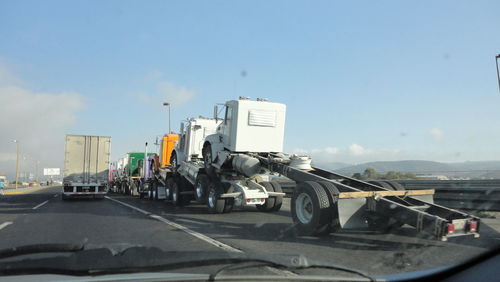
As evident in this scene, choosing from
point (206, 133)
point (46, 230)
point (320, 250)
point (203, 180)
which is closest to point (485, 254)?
point (320, 250)

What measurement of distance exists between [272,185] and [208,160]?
91.2 inches

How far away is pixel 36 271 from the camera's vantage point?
122 inches

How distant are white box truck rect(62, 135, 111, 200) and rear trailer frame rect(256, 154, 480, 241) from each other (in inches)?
645

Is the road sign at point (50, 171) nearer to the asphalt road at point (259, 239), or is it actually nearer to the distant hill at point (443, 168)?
the distant hill at point (443, 168)

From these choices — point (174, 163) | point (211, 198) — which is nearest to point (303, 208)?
point (211, 198)

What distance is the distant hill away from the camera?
12.9 m

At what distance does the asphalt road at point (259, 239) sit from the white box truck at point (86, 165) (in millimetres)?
10939

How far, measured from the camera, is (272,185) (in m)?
13.3

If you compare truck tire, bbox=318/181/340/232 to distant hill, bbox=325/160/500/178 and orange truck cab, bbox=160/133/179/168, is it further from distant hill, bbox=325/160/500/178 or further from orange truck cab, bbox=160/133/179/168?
orange truck cab, bbox=160/133/179/168

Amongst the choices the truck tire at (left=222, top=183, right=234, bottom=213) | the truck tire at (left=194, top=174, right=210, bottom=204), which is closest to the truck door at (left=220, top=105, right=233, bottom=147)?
the truck tire at (left=222, top=183, right=234, bottom=213)

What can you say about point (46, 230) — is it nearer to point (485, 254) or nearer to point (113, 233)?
point (113, 233)

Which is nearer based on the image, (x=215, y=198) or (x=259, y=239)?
(x=259, y=239)

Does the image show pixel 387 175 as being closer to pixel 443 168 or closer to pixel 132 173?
pixel 443 168

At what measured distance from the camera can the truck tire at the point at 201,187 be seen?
44.2 ft
